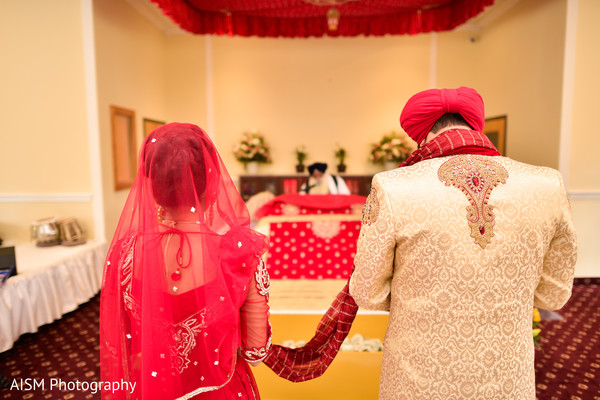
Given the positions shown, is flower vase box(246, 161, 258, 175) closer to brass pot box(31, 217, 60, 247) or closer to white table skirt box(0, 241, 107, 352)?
white table skirt box(0, 241, 107, 352)

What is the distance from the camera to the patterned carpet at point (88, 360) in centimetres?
241

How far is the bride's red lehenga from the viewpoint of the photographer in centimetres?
100

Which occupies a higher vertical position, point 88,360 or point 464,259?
point 464,259

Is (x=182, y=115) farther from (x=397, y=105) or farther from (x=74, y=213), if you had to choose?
(x=397, y=105)

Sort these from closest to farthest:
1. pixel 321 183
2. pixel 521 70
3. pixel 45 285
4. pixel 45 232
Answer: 1. pixel 45 285
2. pixel 45 232
3. pixel 521 70
4. pixel 321 183

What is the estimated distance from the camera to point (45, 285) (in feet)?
10.5

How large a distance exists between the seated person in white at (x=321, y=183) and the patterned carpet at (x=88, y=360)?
280 cm

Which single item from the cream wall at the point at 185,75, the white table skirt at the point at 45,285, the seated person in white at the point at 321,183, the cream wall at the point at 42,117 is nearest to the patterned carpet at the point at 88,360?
the white table skirt at the point at 45,285

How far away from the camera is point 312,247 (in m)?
3.65

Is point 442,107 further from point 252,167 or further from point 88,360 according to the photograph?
point 252,167

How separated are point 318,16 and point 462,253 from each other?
4.90 m

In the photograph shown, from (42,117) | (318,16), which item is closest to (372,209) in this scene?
(42,117)

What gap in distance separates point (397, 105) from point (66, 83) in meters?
4.52

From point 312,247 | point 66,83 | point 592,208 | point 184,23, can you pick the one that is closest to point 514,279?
point 312,247
